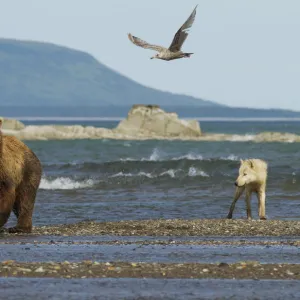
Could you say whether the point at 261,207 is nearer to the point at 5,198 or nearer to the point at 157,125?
the point at 5,198

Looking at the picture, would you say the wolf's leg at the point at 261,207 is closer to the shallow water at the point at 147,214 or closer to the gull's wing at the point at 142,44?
the shallow water at the point at 147,214

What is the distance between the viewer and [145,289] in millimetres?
10672

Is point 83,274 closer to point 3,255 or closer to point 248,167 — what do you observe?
point 3,255

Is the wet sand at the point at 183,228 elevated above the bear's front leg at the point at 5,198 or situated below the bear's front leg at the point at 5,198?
below

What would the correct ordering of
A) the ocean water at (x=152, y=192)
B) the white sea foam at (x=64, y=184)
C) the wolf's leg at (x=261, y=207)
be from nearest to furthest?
the wolf's leg at (x=261, y=207)
the ocean water at (x=152, y=192)
the white sea foam at (x=64, y=184)

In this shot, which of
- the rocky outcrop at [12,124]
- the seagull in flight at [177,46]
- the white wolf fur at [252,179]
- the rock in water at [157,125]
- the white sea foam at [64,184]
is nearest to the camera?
the seagull in flight at [177,46]

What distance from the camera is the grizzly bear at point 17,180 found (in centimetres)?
1741

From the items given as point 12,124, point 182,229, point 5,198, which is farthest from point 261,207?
point 12,124

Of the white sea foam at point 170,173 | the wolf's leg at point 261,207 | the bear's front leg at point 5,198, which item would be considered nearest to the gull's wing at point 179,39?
the wolf's leg at point 261,207

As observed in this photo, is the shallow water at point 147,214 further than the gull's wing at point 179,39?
No

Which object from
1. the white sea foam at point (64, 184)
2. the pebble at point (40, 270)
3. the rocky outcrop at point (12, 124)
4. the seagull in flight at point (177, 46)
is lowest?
the rocky outcrop at point (12, 124)

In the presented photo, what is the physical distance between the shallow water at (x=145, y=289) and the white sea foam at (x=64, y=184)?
25.7 m

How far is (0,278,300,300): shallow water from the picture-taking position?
1025 cm

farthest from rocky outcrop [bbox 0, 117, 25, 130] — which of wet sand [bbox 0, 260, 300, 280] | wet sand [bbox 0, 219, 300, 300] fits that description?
wet sand [bbox 0, 260, 300, 280]
